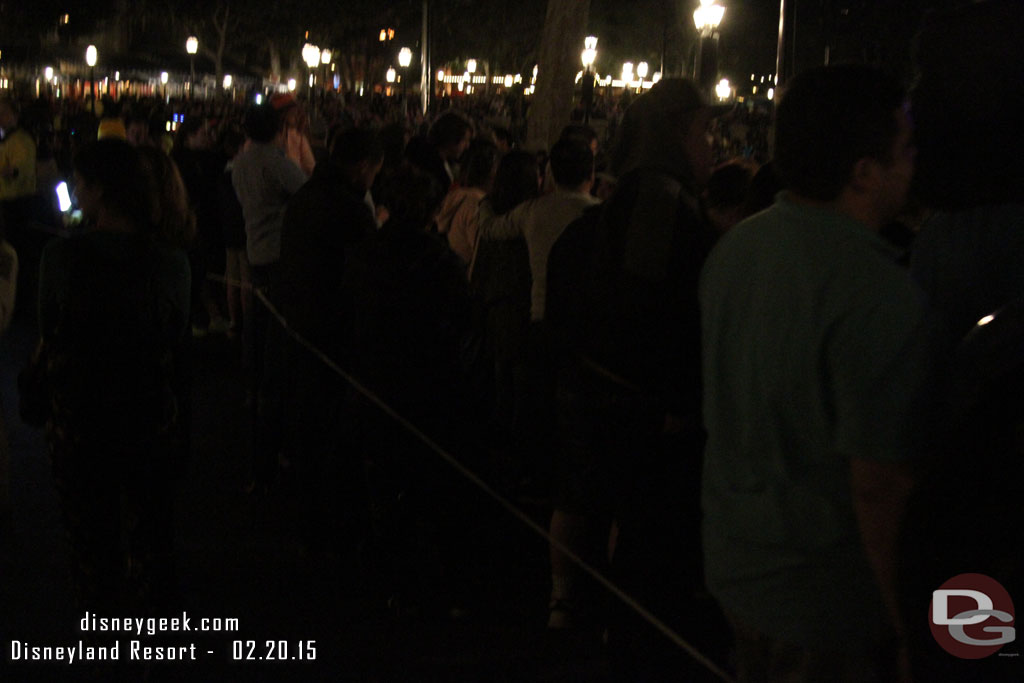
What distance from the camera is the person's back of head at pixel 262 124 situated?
7156 millimetres

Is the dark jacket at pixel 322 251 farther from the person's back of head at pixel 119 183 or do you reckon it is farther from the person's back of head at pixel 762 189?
the person's back of head at pixel 762 189

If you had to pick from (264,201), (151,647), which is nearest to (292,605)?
(151,647)

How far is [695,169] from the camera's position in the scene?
4094 millimetres

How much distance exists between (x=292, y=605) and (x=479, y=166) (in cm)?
313

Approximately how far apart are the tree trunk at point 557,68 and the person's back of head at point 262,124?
219 inches

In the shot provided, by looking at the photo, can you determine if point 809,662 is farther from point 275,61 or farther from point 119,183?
point 275,61

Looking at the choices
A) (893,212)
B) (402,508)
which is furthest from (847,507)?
(402,508)

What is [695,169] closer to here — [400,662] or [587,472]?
[587,472]

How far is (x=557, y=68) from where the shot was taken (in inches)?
495

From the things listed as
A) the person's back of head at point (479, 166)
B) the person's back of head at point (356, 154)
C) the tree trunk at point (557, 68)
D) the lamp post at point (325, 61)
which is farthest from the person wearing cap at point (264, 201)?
the lamp post at point (325, 61)

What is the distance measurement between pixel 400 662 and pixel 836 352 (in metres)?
3.13

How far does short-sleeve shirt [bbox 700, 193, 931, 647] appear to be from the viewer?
2.12 metres

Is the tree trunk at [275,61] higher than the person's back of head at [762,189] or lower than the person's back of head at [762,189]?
higher

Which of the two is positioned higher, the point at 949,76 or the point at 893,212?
the point at 949,76
